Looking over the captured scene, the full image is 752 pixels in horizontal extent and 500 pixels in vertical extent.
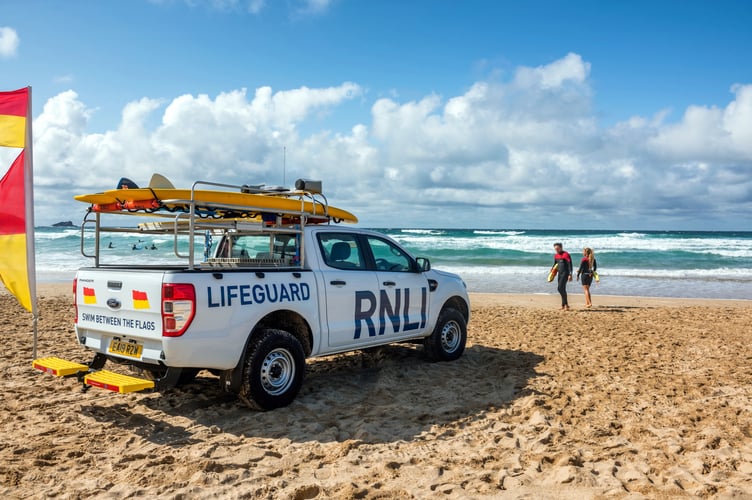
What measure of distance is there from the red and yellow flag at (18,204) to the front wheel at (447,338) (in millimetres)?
4455

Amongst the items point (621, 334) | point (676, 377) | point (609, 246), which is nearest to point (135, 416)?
point (676, 377)

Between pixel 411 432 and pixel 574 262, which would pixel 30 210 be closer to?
pixel 411 432

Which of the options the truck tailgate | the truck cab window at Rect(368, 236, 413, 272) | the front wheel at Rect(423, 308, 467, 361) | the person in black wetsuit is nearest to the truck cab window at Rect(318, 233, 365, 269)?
the truck cab window at Rect(368, 236, 413, 272)

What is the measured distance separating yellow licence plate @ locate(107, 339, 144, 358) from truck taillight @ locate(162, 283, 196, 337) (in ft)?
1.54

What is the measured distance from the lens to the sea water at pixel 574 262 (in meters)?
20.3

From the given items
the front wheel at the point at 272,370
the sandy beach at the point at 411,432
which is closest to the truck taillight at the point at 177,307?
the front wheel at the point at 272,370

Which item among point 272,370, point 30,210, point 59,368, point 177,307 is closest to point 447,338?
point 272,370

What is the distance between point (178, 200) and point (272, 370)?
5.85ft

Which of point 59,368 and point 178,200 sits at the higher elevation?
point 178,200

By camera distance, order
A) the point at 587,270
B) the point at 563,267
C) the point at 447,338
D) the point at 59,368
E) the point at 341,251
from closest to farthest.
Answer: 1. the point at 59,368
2. the point at 341,251
3. the point at 447,338
4. the point at 563,267
5. the point at 587,270

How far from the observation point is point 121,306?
493 cm

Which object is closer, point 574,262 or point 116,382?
point 116,382

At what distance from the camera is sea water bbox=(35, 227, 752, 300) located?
20.3 metres

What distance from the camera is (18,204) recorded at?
5.51 metres
